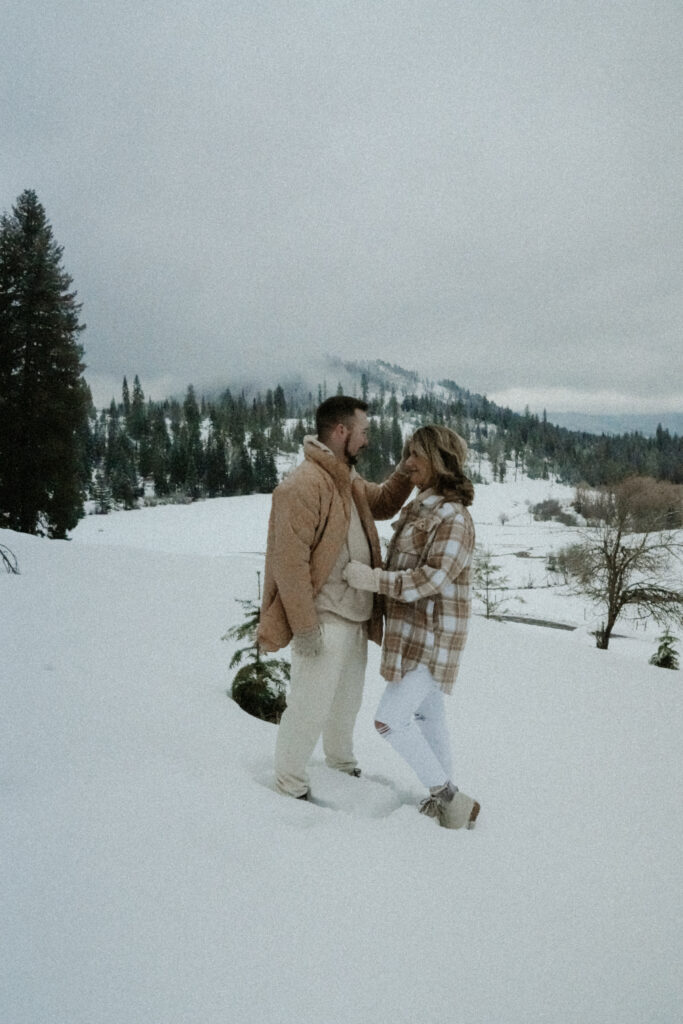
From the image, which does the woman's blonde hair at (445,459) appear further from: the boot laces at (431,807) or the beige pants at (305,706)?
the boot laces at (431,807)

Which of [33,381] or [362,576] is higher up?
[33,381]

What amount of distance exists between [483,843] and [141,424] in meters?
95.0

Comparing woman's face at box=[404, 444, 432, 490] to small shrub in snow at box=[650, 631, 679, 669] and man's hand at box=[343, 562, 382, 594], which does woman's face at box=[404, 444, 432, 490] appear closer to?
man's hand at box=[343, 562, 382, 594]

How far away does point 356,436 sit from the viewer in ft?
9.57

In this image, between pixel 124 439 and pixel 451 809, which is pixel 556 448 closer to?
pixel 124 439

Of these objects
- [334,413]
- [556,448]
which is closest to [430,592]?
[334,413]

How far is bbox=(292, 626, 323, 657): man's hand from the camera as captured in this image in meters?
2.63

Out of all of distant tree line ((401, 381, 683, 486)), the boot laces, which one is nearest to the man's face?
the boot laces

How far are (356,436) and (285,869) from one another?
2076 millimetres

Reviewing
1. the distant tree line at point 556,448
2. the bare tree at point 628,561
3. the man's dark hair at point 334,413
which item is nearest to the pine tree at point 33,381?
the man's dark hair at point 334,413

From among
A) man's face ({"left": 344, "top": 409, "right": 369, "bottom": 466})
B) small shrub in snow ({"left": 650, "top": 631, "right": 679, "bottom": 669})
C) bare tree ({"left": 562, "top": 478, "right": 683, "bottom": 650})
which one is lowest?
small shrub in snow ({"left": 650, "top": 631, "right": 679, "bottom": 669})

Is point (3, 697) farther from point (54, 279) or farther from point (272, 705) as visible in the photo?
point (54, 279)

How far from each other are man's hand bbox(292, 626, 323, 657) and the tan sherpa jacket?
32 millimetres

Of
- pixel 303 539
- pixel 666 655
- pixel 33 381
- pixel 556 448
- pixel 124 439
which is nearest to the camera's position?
pixel 303 539
